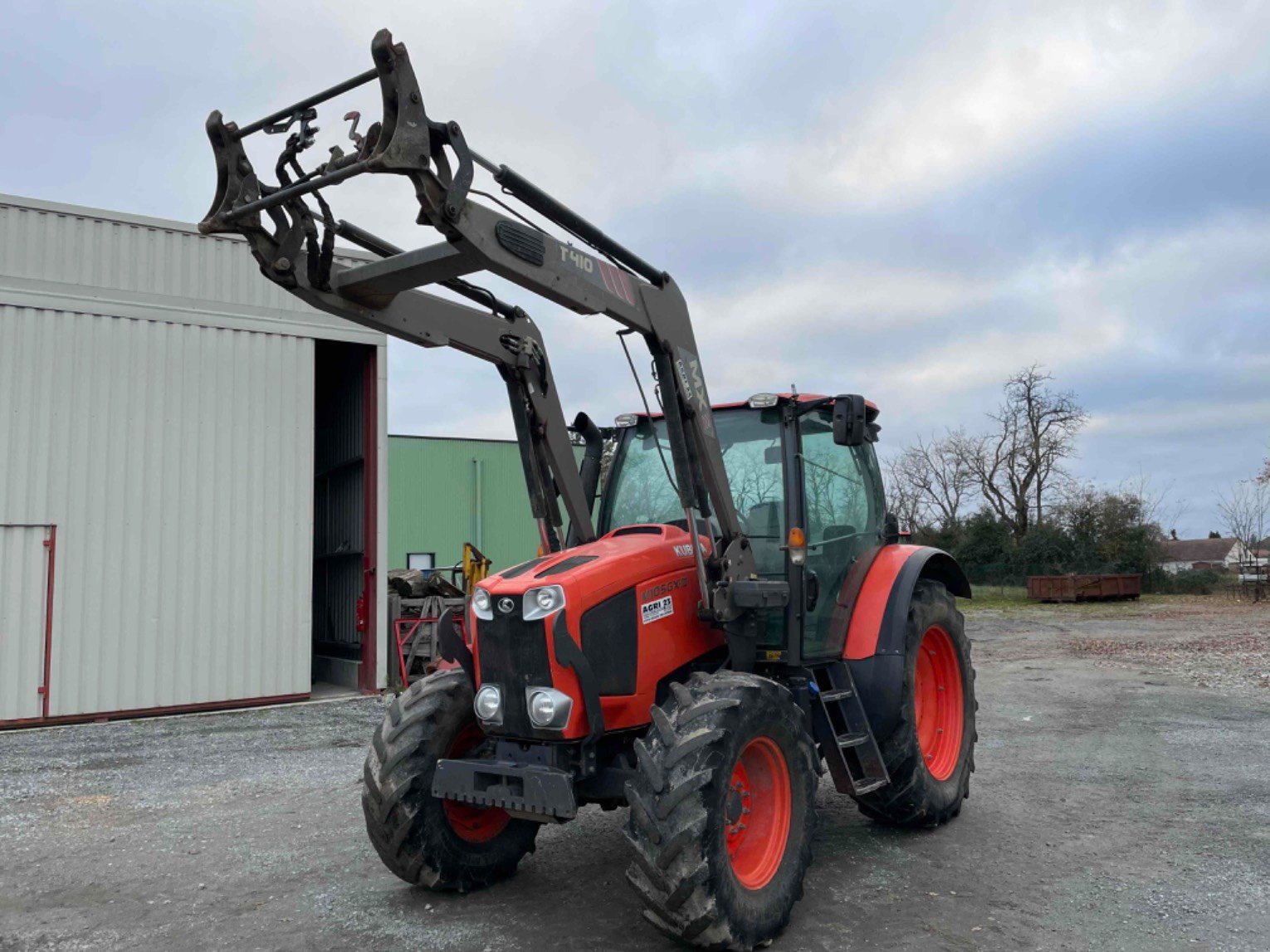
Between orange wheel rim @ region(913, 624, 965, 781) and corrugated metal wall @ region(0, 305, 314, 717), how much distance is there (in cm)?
821

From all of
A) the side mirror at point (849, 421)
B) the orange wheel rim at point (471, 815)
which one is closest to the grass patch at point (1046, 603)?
the side mirror at point (849, 421)

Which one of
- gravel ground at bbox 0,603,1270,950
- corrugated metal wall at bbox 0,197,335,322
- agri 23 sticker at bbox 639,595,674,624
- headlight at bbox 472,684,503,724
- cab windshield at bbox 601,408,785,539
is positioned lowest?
gravel ground at bbox 0,603,1270,950

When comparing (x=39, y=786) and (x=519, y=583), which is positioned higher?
(x=519, y=583)

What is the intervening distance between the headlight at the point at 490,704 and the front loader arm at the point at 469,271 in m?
1.06

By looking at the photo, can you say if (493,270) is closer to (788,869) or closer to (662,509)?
(662,509)

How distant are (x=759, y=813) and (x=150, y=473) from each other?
927cm

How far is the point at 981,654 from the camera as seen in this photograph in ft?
56.2

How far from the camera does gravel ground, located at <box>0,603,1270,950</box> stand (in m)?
4.45

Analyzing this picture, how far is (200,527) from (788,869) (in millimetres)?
9320

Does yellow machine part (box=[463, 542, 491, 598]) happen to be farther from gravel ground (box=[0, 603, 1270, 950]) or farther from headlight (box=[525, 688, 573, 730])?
headlight (box=[525, 688, 573, 730])

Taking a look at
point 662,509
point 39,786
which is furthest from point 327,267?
point 39,786

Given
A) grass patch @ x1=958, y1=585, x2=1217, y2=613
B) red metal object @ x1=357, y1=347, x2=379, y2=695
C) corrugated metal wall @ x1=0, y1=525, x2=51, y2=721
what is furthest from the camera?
grass patch @ x1=958, y1=585, x2=1217, y2=613

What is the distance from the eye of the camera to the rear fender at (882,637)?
544 centimetres

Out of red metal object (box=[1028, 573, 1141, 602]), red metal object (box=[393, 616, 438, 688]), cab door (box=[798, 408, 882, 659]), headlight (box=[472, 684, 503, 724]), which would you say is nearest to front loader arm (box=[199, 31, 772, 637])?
cab door (box=[798, 408, 882, 659])
